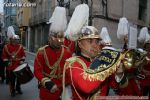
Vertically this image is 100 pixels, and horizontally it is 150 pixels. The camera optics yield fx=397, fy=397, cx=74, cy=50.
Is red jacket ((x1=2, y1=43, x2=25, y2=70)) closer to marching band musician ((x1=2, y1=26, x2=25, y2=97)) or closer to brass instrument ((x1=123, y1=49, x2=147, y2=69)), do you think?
marching band musician ((x1=2, y1=26, x2=25, y2=97))

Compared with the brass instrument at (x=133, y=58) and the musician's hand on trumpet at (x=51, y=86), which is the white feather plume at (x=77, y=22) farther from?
the musician's hand on trumpet at (x=51, y=86)

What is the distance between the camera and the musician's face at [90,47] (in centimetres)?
360

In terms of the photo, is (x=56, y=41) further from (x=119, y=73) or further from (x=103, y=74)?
(x=103, y=74)

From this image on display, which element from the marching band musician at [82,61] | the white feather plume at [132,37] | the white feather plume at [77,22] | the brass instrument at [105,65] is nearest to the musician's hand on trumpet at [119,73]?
the marching band musician at [82,61]

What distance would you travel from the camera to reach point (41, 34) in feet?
136

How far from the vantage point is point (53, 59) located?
19.8ft

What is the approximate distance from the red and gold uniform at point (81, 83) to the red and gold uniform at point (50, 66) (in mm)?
2001

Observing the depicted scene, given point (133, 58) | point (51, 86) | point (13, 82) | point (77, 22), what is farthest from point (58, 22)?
point (13, 82)

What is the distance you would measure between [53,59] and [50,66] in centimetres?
13

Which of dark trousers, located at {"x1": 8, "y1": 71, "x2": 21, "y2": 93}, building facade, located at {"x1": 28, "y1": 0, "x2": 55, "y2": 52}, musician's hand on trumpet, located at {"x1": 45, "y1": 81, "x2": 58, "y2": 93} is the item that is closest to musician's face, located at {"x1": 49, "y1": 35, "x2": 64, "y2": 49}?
musician's hand on trumpet, located at {"x1": 45, "y1": 81, "x2": 58, "y2": 93}

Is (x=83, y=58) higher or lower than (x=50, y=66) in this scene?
higher

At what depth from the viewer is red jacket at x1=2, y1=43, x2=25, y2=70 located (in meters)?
11.6

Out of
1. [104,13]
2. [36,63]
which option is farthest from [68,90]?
[104,13]

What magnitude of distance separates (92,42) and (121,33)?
3126 mm
